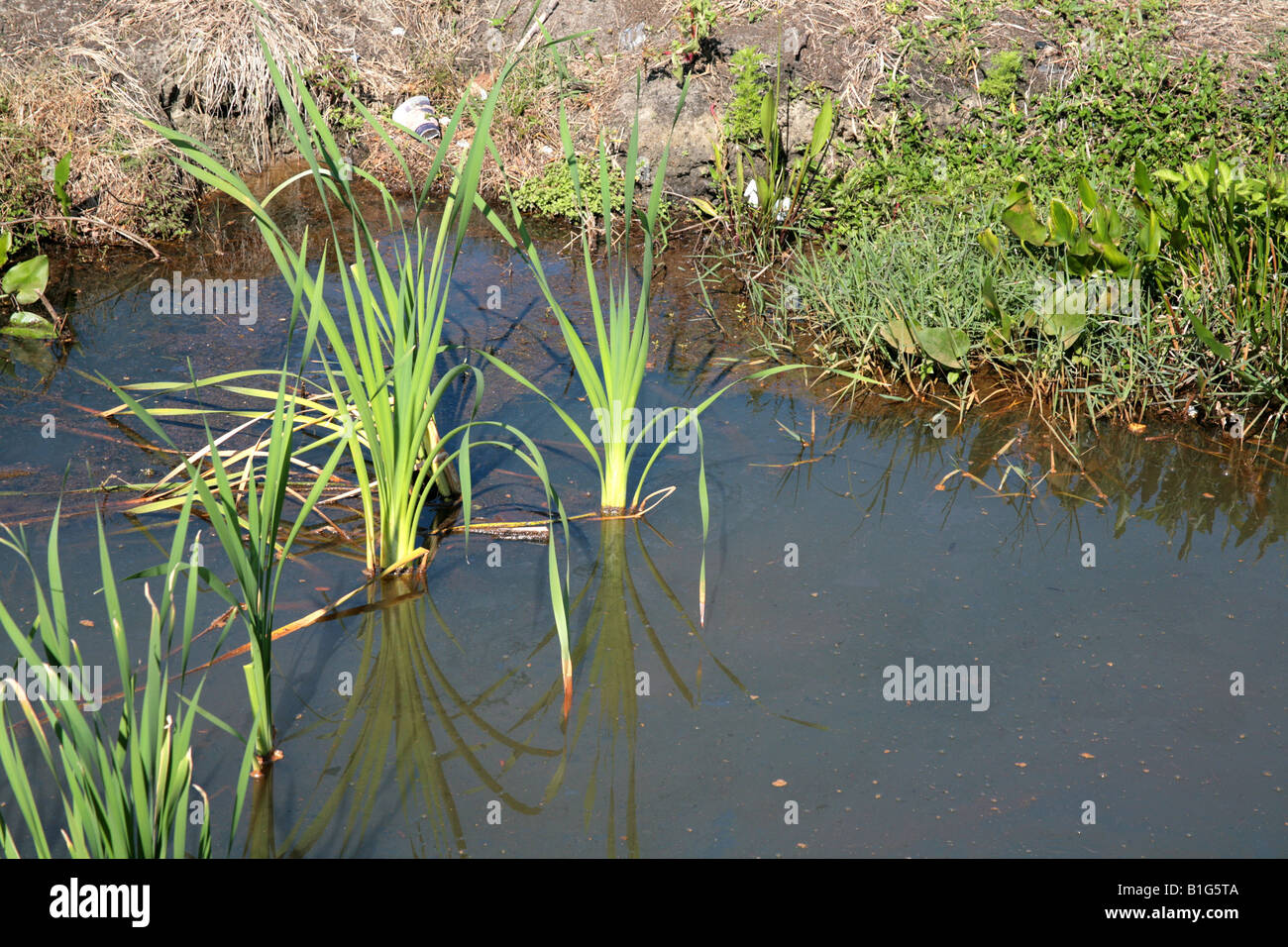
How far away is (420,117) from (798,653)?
4.19 metres

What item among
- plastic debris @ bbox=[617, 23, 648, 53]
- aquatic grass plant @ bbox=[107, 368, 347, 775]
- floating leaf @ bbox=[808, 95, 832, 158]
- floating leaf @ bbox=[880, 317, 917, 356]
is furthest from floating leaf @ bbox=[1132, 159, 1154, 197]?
plastic debris @ bbox=[617, 23, 648, 53]

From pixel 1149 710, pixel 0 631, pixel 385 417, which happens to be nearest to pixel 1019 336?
pixel 1149 710

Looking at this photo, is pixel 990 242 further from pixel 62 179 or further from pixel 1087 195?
pixel 62 179

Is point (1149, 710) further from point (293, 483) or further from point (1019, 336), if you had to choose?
point (293, 483)

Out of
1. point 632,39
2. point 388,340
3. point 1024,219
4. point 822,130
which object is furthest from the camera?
point 632,39

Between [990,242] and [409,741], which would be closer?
[409,741]

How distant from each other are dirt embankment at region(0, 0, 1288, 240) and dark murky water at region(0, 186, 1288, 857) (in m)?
1.72

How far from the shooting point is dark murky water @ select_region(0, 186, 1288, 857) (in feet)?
7.42

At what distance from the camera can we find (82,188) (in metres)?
5.08

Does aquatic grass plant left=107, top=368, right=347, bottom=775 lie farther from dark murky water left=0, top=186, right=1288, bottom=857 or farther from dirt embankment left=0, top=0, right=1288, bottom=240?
dirt embankment left=0, top=0, right=1288, bottom=240

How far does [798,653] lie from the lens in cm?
271

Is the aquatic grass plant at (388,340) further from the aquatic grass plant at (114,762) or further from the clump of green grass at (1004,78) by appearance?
the clump of green grass at (1004,78)

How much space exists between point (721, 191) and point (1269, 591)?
10.3 feet

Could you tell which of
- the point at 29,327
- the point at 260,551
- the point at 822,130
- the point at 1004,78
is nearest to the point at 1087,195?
the point at 822,130
